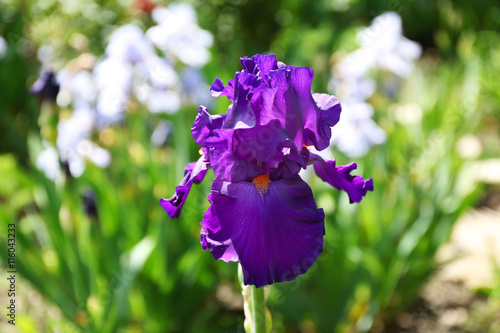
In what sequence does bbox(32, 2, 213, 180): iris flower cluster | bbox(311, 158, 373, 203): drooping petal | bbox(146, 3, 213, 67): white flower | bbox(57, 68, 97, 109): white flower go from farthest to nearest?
bbox(57, 68, 97, 109): white flower, bbox(146, 3, 213, 67): white flower, bbox(32, 2, 213, 180): iris flower cluster, bbox(311, 158, 373, 203): drooping petal

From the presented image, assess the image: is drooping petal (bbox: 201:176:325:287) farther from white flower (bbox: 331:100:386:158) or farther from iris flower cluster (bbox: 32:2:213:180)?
iris flower cluster (bbox: 32:2:213:180)

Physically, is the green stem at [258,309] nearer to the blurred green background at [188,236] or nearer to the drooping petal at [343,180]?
the drooping petal at [343,180]

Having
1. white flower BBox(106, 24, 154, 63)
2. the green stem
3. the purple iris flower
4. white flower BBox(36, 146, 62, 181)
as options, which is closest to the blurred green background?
white flower BBox(36, 146, 62, 181)

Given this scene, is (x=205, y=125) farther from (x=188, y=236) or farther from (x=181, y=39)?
(x=181, y=39)

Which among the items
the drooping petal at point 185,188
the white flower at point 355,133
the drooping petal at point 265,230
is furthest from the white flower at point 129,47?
the drooping petal at point 265,230

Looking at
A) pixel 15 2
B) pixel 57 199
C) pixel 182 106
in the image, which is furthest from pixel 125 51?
pixel 15 2

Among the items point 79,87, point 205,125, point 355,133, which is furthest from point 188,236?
point 205,125

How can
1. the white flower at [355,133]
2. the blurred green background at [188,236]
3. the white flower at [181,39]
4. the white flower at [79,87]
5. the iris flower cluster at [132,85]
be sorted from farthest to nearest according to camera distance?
the white flower at [79,87]
the white flower at [181,39]
the iris flower cluster at [132,85]
the white flower at [355,133]
the blurred green background at [188,236]
